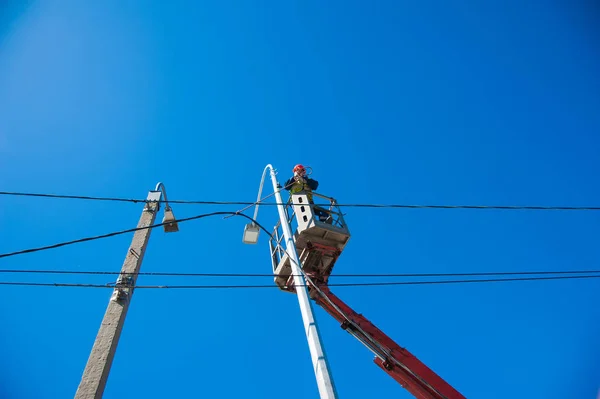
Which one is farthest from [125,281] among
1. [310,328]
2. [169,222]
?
[310,328]

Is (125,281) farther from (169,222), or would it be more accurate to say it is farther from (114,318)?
(169,222)

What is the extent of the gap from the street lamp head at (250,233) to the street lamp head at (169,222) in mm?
1828

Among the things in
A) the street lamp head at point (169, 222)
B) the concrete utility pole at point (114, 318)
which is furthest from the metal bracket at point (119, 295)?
the street lamp head at point (169, 222)

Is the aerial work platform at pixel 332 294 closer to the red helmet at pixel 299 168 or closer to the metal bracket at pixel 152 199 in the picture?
the red helmet at pixel 299 168

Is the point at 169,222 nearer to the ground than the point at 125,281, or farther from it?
farther from it

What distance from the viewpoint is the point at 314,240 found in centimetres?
1172

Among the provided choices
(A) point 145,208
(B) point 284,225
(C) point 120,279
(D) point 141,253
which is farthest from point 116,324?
(B) point 284,225

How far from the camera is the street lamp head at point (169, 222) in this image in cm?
709

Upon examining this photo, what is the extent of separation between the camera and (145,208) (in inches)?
261

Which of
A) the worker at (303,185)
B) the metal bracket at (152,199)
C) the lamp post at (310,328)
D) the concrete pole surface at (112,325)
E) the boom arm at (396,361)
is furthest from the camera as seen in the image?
the worker at (303,185)

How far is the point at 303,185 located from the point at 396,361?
6047mm

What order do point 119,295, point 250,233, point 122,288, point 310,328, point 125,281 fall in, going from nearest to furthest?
point 119,295 → point 122,288 → point 125,281 → point 310,328 → point 250,233

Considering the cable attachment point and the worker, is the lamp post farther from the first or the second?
the worker

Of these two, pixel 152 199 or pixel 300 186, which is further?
pixel 300 186
